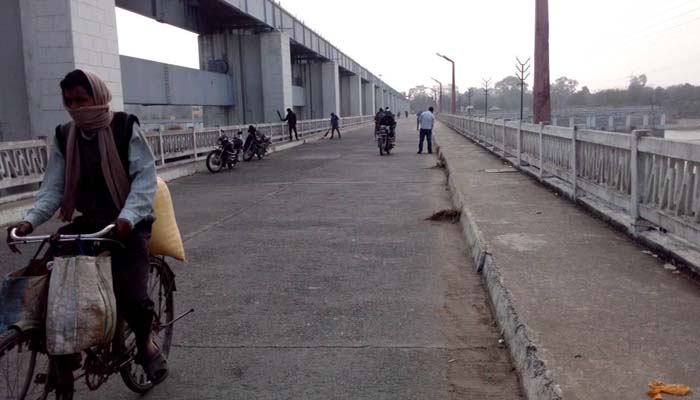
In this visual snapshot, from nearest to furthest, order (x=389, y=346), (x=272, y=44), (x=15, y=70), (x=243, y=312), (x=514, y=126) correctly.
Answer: (x=389, y=346)
(x=243, y=312)
(x=15, y=70)
(x=514, y=126)
(x=272, y=44)

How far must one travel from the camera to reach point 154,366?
3324 millimetres

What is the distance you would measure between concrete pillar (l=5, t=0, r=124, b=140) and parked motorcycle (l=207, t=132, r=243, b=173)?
4.14 meters

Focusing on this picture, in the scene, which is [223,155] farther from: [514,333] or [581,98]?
[581,98]

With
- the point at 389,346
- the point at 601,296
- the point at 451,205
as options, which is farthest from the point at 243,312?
the point at 451,205

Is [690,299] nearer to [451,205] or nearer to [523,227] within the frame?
[523,227]

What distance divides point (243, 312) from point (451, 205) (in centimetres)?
602

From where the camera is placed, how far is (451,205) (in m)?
10.2

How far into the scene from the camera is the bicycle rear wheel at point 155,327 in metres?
3.27

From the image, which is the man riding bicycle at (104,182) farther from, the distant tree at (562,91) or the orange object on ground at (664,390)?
the distant tree at (562,91)

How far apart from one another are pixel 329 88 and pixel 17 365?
44323 mm

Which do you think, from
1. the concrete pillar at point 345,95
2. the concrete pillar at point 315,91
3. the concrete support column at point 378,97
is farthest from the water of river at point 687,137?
the concrete support column at point 378,97

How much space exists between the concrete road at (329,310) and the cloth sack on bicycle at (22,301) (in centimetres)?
107

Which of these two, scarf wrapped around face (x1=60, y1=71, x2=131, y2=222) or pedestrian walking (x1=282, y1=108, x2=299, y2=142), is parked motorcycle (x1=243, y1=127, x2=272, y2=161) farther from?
scarf wrapped around face (x1=60, y1=71, x2=131, y2=222)

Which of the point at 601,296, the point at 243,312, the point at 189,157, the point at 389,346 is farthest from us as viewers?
the point at 189,157
